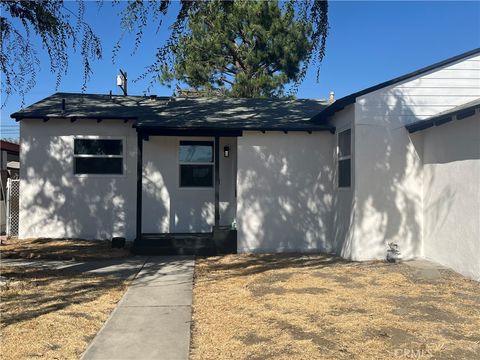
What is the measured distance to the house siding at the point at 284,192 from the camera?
34.7 feet

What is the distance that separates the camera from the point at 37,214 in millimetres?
11656

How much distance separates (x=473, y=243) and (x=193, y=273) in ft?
15.7

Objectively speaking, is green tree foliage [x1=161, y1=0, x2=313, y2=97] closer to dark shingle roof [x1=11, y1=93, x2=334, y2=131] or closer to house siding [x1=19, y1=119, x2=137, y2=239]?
dark shingle roof [x1=11, y1=93, x2=334, y2=131]

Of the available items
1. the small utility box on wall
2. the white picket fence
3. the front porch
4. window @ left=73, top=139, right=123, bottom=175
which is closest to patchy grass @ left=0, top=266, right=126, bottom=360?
the small utility box on wall

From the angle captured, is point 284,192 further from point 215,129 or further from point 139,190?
point 139,190

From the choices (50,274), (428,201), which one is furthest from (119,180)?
(428,201)

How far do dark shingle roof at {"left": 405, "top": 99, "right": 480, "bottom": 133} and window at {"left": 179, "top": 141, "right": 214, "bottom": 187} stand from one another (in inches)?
202

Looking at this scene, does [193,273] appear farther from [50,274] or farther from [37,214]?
[37,214]

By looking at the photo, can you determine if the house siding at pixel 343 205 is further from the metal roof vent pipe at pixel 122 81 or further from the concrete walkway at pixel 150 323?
the metal roof vent pipe at pixel 122 81

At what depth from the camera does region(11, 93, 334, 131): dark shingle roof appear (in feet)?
35.1

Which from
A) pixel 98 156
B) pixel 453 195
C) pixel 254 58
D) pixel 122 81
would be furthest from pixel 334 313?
pixel 254 58

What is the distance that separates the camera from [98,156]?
38.9ft

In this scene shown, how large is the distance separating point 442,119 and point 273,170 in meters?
4.02

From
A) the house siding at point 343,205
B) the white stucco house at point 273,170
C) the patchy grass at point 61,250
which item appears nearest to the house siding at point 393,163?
the white stucco house at point 273,170
